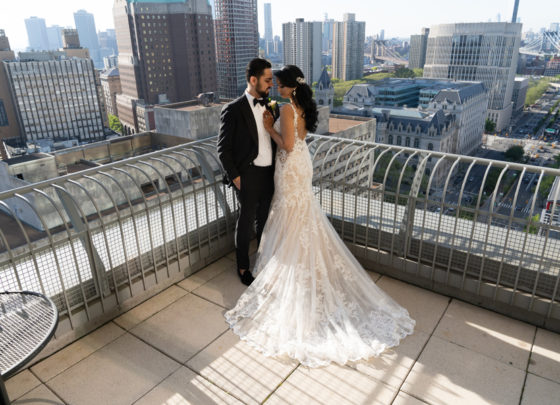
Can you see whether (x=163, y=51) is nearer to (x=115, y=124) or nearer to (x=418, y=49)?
(x=115, y=124)

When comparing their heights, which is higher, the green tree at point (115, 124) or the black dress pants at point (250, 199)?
the black dress pants at point (250, 199)

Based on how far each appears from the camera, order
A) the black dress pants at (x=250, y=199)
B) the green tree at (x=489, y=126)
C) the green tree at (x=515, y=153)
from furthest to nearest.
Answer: the green tree at (x=489, y=126), the green tree at (x=515, y=153), the black dress pants at (x=250, y=199)

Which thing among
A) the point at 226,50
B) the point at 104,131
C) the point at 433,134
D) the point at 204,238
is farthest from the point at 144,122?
the point at 204,238

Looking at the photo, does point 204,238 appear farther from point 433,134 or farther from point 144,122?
point 144,122

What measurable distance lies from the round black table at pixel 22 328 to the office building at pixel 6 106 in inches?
4472

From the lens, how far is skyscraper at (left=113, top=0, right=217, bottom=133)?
97.9 metres

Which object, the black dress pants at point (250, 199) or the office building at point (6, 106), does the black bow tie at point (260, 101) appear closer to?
the black dress pants at point (250, 199)

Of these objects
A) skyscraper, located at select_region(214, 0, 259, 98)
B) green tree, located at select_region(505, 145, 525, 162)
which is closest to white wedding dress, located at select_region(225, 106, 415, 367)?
green tree, located at select_region(505, 145, 525, 162)

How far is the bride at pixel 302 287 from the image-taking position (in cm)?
338

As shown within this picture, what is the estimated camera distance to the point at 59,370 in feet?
10.7

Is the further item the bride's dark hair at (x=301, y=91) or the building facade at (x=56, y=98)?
the building facade at (x=56, y=98)

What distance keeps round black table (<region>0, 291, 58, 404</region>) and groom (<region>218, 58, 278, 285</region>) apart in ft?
6.84

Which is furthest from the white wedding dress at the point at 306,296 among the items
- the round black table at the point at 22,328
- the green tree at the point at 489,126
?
the green tree at the point at 489,126

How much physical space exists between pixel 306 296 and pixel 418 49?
198280mm
